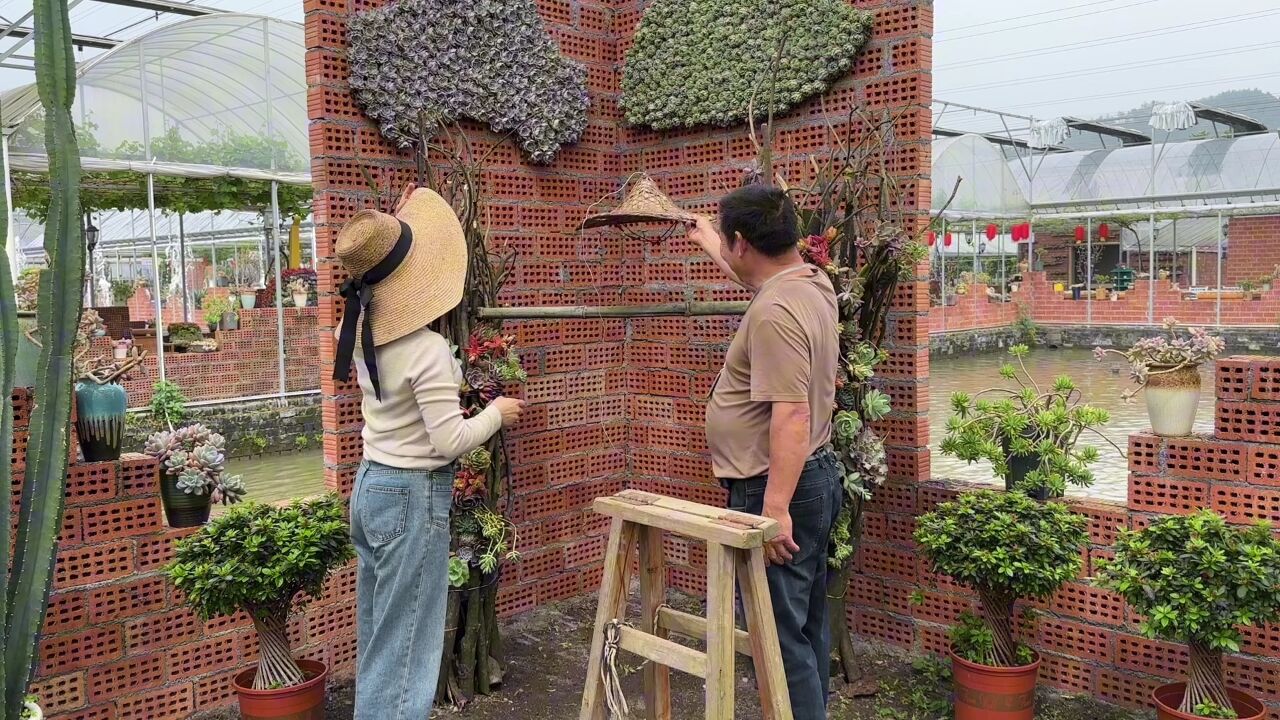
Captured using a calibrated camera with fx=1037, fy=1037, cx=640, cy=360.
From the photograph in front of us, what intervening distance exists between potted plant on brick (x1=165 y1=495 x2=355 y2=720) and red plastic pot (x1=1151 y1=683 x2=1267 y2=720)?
273 cm

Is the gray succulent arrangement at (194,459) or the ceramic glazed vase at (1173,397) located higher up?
the ceramic glazed vase at (1173,397)

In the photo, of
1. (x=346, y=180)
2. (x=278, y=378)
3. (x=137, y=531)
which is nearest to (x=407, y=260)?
(x=346, y=180)

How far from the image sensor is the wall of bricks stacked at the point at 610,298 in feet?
13.8

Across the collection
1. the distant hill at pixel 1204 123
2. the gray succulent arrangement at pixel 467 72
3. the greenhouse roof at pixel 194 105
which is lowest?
the gray succulent arrangement at pixel 467 72

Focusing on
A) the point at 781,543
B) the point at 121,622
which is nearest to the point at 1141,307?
the point at 781,543

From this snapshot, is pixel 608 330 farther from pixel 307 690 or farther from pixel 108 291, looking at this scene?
pixel 108 291

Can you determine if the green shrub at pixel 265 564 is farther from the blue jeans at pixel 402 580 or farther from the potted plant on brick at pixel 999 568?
the potted plant on brick at pixel 999 568

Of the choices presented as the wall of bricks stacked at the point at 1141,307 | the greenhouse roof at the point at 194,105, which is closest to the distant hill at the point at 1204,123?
the wall of bricks stacked at the point at 1141,307

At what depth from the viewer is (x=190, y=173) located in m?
10.5

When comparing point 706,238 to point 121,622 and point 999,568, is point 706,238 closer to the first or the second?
point 999,568

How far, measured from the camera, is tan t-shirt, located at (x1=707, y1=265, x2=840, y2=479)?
2.77 metres

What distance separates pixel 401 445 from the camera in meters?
3.00

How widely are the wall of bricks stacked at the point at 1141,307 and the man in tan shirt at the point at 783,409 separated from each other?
1843cm

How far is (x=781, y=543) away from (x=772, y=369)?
49cm
